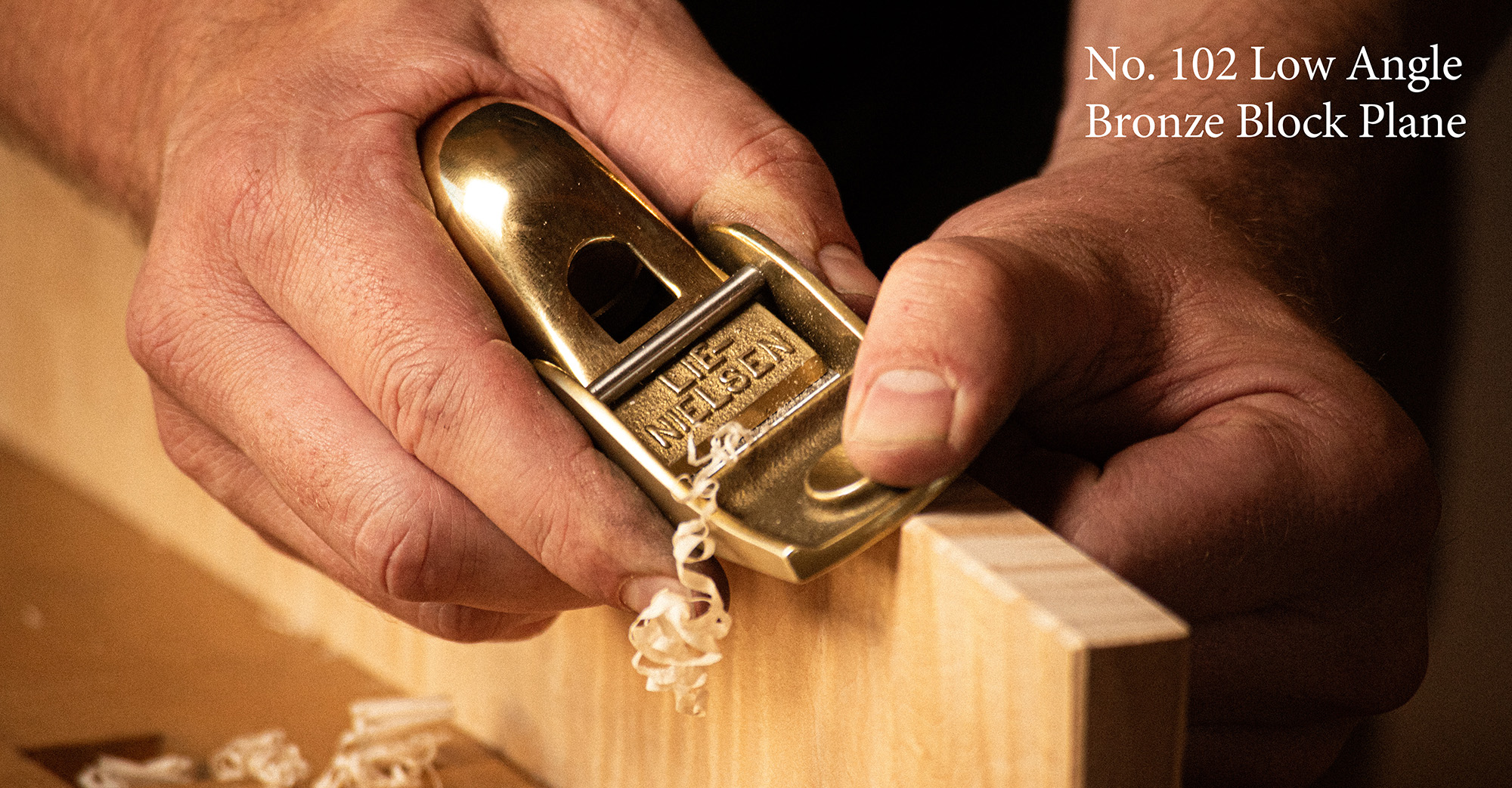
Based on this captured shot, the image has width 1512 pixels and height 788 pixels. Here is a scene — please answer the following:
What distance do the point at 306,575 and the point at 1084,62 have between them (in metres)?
0.77

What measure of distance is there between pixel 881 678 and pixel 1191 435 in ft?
0.70

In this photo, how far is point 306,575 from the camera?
107 cm

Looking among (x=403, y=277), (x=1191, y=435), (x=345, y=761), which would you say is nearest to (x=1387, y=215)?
(x=1191, y=435)

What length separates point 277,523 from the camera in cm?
75

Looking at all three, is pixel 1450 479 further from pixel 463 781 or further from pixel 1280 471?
pixel 463 781

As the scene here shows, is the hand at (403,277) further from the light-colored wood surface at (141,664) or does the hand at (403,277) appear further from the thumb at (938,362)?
the light-colored wood surface at (141,664)

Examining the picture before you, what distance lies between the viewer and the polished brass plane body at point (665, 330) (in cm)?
46

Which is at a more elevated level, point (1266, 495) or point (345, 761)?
point (1266, 495)

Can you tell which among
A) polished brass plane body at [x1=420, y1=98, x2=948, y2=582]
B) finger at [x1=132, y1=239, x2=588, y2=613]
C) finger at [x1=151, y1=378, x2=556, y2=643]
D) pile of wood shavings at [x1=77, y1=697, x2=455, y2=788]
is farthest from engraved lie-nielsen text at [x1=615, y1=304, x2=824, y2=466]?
pile of wood shavings at [x1=77, y1=697, x2=455, y2=788]

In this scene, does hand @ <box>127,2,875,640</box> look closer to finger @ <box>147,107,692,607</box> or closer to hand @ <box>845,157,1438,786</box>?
finger @ <box>147,107,692,607</box>

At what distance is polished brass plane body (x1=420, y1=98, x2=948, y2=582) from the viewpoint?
1.51 ft

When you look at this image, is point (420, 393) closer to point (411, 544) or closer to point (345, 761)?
point (411, 544)

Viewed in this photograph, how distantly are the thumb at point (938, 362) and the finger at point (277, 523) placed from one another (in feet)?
0.98

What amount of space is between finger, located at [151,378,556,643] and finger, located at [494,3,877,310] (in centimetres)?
25
